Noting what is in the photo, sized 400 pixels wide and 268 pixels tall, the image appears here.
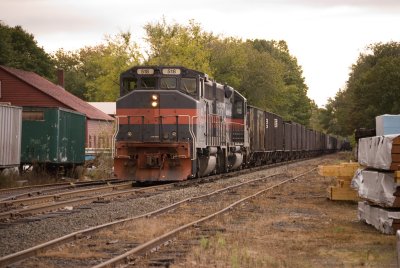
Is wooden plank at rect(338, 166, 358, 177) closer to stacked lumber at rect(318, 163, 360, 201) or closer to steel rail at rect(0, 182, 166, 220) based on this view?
stacked lumber at rect(318, 163, 360, 201)

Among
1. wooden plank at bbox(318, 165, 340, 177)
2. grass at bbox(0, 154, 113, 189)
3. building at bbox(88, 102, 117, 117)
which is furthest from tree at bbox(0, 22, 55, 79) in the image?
wooden plank at bbox(318, 165, 340, 177)

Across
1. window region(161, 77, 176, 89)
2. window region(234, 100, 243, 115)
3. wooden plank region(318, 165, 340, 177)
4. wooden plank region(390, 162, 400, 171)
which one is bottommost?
wooden plank region(318, 165, 340, 177)

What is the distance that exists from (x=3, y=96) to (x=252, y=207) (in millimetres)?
39919

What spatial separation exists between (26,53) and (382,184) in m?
69.1

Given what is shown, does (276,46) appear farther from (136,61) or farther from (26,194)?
(26,194)

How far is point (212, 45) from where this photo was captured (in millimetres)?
74438

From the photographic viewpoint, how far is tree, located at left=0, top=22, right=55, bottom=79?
236ft

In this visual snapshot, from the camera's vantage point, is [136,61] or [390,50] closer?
[136,61]

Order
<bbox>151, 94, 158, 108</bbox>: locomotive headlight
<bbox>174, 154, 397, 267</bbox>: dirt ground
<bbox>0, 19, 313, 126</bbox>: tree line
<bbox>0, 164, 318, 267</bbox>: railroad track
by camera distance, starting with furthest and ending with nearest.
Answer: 1. <bbox>0, 19, 313, 126</bbox>: tree line
2. <bbox>151, 94, 158, 108</bbox>: locomotive headlight
3. <bbox>174, 154, 397, 267</bbox>: dirt ground
4. <bbox>0, 164, 318, 267</bbox>: railroad track

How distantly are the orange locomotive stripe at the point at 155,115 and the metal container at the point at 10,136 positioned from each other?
3.67m

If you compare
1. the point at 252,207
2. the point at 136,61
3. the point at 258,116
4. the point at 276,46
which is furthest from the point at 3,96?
the point at 276,46

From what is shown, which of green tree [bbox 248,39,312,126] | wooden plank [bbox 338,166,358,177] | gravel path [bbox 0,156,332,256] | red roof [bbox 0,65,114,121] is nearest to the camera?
gravel path [bbox 0,156,332,256]

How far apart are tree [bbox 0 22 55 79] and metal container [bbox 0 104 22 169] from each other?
162 ft

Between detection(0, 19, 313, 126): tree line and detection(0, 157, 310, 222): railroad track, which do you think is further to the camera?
detection(0, 19, 313, 126): tree line
